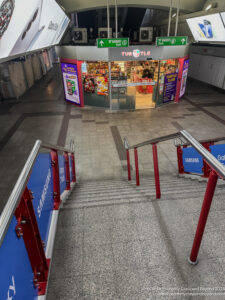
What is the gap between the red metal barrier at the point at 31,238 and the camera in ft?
4.32

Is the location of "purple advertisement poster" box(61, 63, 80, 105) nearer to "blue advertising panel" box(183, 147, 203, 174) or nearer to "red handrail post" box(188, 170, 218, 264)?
"blue advertising panel" box(183, 147, 203, 174)

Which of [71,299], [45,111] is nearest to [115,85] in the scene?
[45,111]

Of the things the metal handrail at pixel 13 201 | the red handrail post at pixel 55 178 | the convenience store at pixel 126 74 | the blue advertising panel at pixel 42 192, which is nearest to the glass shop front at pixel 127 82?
the convenience store at pixel 126 74

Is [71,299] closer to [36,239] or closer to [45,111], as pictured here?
[36,239]

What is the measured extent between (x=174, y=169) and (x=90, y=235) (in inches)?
187

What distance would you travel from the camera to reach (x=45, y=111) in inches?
446

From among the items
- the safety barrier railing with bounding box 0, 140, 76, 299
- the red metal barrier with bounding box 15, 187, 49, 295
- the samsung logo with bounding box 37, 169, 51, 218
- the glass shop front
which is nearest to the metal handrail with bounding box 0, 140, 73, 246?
the safety barrier railing with bounding box 0, 140, 76, 299

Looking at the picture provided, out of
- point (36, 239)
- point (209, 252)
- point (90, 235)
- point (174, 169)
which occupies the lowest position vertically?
point (174, 169)

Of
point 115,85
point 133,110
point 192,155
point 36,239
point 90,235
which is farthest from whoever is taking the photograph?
point 133,110

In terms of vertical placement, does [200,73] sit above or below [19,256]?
below

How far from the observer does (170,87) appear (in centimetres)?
1165

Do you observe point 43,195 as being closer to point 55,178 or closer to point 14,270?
point 55,178

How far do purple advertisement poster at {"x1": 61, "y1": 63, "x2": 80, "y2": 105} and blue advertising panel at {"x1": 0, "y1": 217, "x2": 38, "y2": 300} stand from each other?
10.8m

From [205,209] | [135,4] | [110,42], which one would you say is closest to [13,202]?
[205,209]
